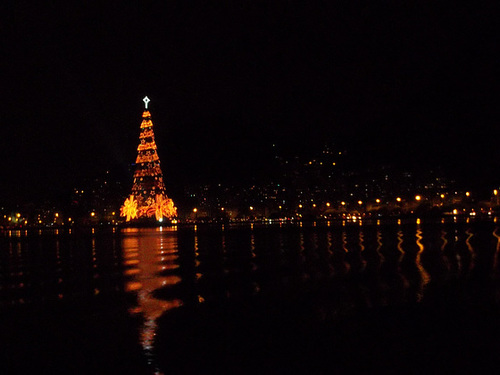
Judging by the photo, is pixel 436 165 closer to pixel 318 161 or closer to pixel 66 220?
pixel 318 161

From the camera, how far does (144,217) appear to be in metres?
72.1

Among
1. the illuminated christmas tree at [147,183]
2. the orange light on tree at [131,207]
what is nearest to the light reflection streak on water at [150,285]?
the illuminated christmas tree at [147,183]

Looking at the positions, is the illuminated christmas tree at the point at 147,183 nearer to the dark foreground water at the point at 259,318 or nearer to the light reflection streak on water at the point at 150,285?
Result: the light reflection streak on water at the point at 150,285

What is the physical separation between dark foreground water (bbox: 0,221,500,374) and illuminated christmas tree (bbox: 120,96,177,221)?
50.6m

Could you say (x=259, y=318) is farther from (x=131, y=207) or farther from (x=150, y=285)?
(x=131, y=207)

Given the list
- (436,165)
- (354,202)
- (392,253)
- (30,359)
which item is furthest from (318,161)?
(30,359)

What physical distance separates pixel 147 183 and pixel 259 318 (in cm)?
5972

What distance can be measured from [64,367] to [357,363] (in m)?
3.09

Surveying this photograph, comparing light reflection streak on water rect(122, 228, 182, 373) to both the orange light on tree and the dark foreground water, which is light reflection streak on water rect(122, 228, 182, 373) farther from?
the orange light on tree

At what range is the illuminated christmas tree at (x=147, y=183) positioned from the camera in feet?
215

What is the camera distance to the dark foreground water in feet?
20.7

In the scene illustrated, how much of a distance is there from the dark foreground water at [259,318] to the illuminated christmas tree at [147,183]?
166 feet

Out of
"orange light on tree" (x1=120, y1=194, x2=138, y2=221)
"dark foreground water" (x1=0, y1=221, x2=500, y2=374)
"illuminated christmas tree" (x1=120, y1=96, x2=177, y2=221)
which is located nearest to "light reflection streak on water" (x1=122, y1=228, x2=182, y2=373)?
"dark foreground water" (x1=0, y1=221, x2=500, y2=374)

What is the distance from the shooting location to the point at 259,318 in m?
8.55
